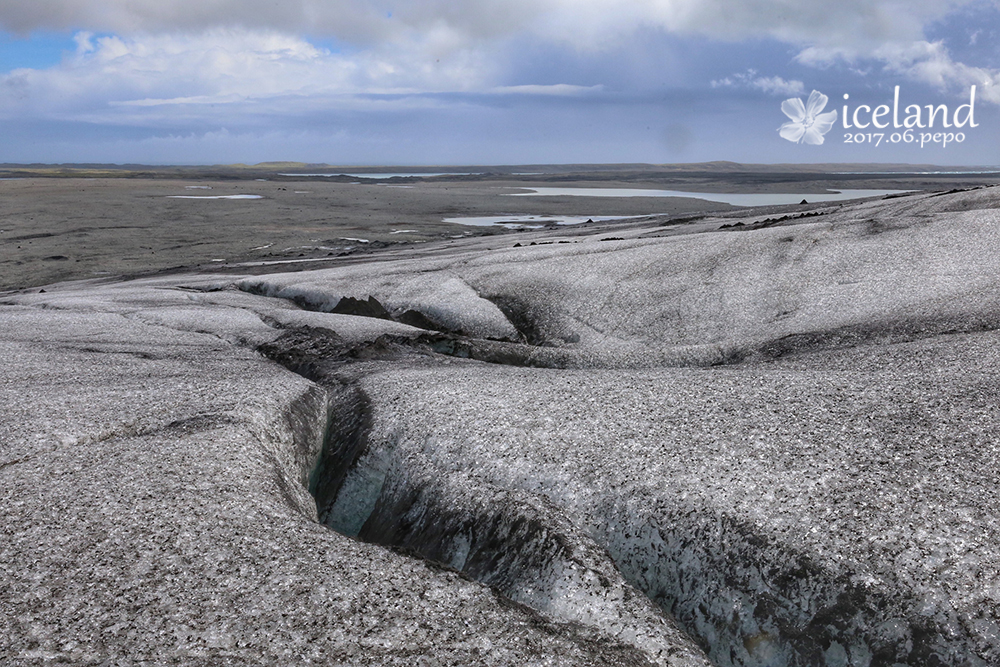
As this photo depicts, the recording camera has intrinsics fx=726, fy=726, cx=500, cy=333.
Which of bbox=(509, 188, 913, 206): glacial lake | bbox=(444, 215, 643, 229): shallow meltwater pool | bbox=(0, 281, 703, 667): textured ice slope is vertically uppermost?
bbox=(509, 188, 913, 206): glacial lake

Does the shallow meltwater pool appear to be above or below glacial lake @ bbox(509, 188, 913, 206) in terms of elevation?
below

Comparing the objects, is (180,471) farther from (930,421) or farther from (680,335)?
(680,335)

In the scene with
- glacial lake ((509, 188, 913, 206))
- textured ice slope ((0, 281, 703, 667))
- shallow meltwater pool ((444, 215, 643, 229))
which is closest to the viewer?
textured ice slope ((0, 281, 703, 667))

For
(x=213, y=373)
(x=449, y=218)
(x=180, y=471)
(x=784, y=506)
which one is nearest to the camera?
(x=784, y=506)

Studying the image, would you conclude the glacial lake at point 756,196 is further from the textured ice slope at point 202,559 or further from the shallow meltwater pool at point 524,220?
the textured ice slope at point 202,559

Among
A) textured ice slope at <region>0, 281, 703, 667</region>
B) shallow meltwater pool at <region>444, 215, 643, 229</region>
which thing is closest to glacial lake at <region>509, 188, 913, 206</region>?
shallow meltwater pool at <region>444, 215, 643, 229</region>

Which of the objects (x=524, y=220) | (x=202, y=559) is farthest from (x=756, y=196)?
(x=202, y=559)

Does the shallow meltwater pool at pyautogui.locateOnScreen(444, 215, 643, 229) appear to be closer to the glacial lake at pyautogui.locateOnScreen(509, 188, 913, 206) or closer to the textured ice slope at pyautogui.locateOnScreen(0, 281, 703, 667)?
the glacial lake at pyautogui.locateOnScreen(509, 188, 913, 206)

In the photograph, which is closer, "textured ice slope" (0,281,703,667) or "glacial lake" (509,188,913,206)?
"textured ice slope" (0,281,703,667)

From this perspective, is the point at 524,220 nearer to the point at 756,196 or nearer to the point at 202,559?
the point at 756,196

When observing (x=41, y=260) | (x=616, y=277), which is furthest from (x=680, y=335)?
(x=41, y=260)

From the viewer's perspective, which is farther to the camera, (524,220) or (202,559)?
(524,220)
